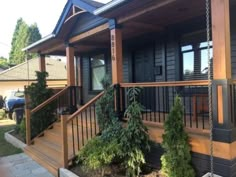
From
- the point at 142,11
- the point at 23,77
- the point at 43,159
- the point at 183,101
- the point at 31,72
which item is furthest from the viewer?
the point at 31,72

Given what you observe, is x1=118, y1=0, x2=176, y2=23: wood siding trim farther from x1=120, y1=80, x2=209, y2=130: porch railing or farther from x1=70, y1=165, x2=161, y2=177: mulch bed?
x1=70, y1=165, x2=161, y2=177: mulch bed

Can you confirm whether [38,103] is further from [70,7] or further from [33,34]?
[33,34]

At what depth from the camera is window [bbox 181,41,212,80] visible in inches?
230

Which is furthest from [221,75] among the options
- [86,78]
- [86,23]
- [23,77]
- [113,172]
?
[23,77]

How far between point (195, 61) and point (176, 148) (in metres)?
3.11

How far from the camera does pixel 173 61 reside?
652 centimetres

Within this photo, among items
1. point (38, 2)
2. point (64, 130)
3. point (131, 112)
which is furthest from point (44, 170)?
point (38, 2)

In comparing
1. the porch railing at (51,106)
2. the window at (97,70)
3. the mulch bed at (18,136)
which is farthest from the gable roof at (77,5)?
the mulch bed at (18,136)

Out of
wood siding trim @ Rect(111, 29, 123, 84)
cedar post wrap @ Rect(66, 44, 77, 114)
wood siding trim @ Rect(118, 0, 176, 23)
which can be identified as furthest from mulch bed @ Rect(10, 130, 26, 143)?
wood siding trim @ Rect(118, 0, 176, 23)

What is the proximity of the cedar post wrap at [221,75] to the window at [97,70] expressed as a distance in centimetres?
642

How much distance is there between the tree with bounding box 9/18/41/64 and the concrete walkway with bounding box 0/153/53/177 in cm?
3405

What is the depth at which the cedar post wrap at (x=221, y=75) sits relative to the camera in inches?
130

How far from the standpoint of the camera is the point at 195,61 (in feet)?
19.7

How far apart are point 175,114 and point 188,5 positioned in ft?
7.62
